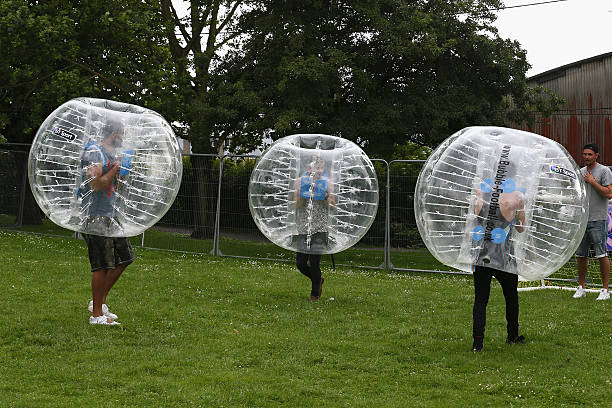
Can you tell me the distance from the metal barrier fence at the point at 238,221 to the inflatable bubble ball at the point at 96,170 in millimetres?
6879

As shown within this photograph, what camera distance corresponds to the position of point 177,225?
1405 cm

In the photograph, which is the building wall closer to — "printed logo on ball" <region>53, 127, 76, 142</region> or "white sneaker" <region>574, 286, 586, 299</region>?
"white sneaker" <region>574, 286, 586, 299</region>

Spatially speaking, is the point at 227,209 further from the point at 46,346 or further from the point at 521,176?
the point at 521,176

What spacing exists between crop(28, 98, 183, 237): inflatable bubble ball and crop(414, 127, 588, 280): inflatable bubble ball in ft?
9.45

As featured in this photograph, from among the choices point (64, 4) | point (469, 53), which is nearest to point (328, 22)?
point (469, 53)

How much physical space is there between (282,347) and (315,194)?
2.21 metres

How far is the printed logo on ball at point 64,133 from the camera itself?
254 inches

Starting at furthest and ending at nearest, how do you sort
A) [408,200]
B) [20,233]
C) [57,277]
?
[20,233]
[408,200]
[57,277]

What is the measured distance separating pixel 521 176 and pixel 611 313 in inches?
138

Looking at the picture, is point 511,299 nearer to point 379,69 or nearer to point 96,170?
point 96,170

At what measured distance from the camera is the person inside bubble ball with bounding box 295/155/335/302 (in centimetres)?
792

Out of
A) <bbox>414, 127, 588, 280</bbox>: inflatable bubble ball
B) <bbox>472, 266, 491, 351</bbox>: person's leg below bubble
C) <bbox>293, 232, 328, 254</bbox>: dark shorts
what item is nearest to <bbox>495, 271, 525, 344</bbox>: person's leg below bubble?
Answer: <bbox>472, 266, 491, 351</bbox>: person's leg below bubble

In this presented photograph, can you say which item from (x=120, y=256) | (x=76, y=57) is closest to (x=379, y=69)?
(x=76, y=57)

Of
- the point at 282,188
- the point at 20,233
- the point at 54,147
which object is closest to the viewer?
the point at 54,147
